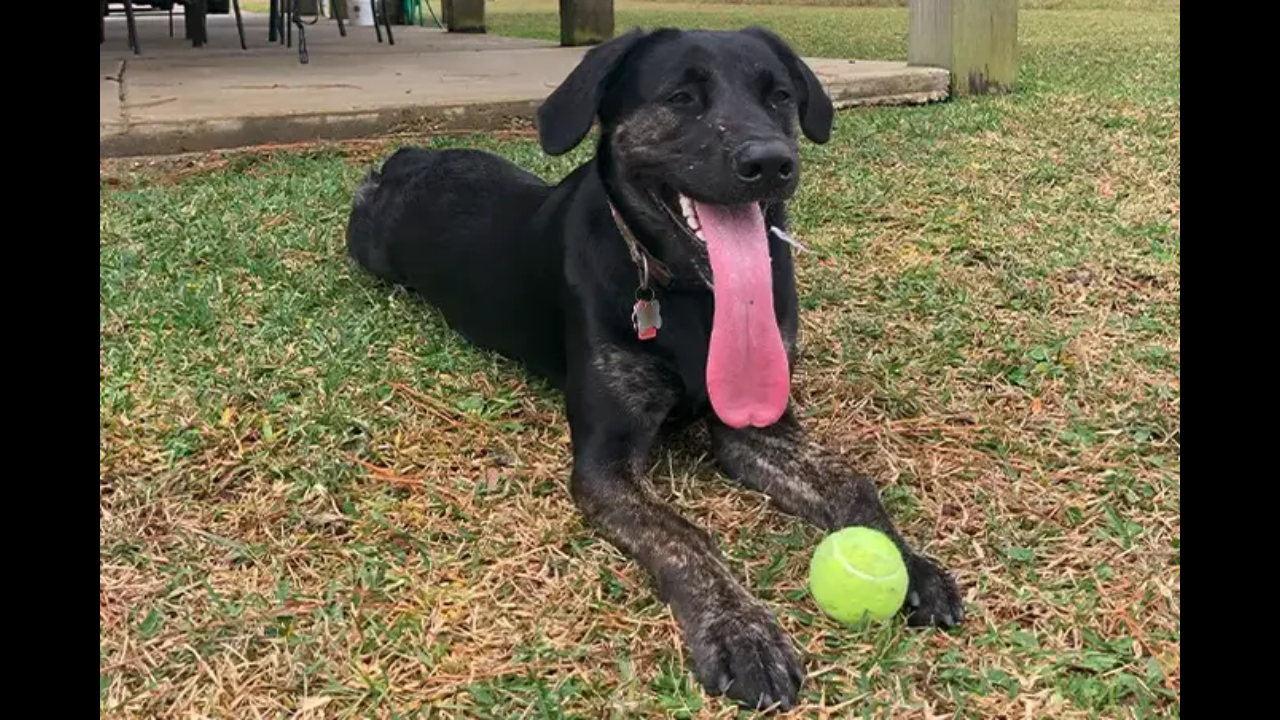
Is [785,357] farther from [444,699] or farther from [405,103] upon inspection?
[405,103]

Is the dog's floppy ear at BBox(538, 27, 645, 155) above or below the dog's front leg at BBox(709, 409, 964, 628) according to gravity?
above

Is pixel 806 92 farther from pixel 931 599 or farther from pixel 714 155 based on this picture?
pixel 931 599

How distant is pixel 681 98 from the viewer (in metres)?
2.80

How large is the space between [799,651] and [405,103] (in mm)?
5152

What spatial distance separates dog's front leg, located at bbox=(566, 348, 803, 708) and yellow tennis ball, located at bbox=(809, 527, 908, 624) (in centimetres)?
13

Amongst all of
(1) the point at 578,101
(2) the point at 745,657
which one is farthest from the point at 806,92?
(2) the point at 745,657

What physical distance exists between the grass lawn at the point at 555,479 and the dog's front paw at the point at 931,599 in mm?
43

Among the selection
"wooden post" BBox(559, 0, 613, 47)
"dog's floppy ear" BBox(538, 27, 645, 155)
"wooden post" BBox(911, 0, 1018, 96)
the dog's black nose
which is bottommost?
the dog's black nose

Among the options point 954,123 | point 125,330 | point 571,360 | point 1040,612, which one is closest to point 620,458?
point 571,360

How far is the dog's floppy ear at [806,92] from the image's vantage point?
3.11 metres

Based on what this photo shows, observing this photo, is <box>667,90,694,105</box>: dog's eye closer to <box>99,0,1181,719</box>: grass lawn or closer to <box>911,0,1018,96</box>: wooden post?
<box>99,0,1181,719</box>: grass lawn

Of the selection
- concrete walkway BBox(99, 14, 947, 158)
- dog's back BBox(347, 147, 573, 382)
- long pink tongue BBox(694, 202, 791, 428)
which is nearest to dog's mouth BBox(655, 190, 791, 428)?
long pink tongue BBox(694, 202, 791, 428)

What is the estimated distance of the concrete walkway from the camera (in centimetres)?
593
